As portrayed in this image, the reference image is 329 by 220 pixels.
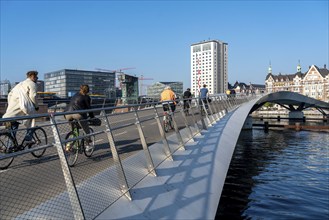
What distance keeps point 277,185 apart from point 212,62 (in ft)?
422

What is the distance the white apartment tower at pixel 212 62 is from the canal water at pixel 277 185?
111375 mm

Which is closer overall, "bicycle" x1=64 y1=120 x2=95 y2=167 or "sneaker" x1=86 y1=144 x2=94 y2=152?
"bicycle" x1=64 y1=120 x2=95 y2=167

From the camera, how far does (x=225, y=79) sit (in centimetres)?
15638

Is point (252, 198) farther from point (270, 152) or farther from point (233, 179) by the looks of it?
point (270, 152)

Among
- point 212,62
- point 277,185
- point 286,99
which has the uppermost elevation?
point 212,62

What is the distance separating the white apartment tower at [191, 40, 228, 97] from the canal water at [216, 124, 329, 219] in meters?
111

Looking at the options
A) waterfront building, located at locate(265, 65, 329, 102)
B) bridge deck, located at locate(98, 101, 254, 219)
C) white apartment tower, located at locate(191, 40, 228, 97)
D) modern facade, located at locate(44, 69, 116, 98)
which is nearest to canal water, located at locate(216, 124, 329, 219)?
→ bridge deck, located at locate(98, 101, 254, 219)

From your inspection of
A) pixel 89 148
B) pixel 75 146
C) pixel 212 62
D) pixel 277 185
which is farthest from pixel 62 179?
pixel 212 62

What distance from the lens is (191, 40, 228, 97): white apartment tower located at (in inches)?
5655

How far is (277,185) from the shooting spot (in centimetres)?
1847

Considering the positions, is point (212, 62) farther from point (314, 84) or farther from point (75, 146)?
point (75, 146)

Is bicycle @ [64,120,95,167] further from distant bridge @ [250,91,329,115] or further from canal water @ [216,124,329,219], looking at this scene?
distant bridge @ [250,91,329,115]

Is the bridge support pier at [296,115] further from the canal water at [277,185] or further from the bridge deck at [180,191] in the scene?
the bridge deck at [180,191]

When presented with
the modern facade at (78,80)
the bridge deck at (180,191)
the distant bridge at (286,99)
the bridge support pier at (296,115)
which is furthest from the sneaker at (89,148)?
the modern facade at (78,80)
